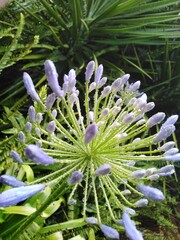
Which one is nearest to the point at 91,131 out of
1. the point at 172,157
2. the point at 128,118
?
the point at 128,118

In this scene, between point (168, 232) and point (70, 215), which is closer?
point (70, 215)

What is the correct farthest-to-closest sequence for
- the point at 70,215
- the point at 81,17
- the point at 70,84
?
the point at 81,17
the point at 70,215
the point at 70,84

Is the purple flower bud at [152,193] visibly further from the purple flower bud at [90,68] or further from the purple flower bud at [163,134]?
the purple flower bud at [90,68]

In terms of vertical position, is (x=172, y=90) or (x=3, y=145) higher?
(x=3, y=145)

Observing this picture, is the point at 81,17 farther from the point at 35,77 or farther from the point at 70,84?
the point at 70,84

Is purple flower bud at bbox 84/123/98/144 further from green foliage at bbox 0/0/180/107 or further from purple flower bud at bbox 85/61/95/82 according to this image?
green foliage at bbox 0/0/180/107

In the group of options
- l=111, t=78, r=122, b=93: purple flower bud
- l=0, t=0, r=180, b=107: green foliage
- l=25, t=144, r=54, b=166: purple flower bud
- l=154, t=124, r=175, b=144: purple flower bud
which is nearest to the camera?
l=25, t=144, r=54, b=166: purple flower bud

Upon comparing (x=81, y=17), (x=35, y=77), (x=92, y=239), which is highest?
(x=81, y=17)

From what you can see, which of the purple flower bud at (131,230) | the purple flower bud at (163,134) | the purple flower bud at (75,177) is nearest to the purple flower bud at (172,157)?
the purple flower bud at (163,134)

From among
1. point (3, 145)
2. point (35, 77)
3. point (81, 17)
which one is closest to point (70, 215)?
point (3, 145)

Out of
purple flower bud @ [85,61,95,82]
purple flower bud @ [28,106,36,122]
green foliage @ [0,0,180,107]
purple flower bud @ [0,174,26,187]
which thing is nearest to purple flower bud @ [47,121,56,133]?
purple flower bud @ [28,106,36,122]
